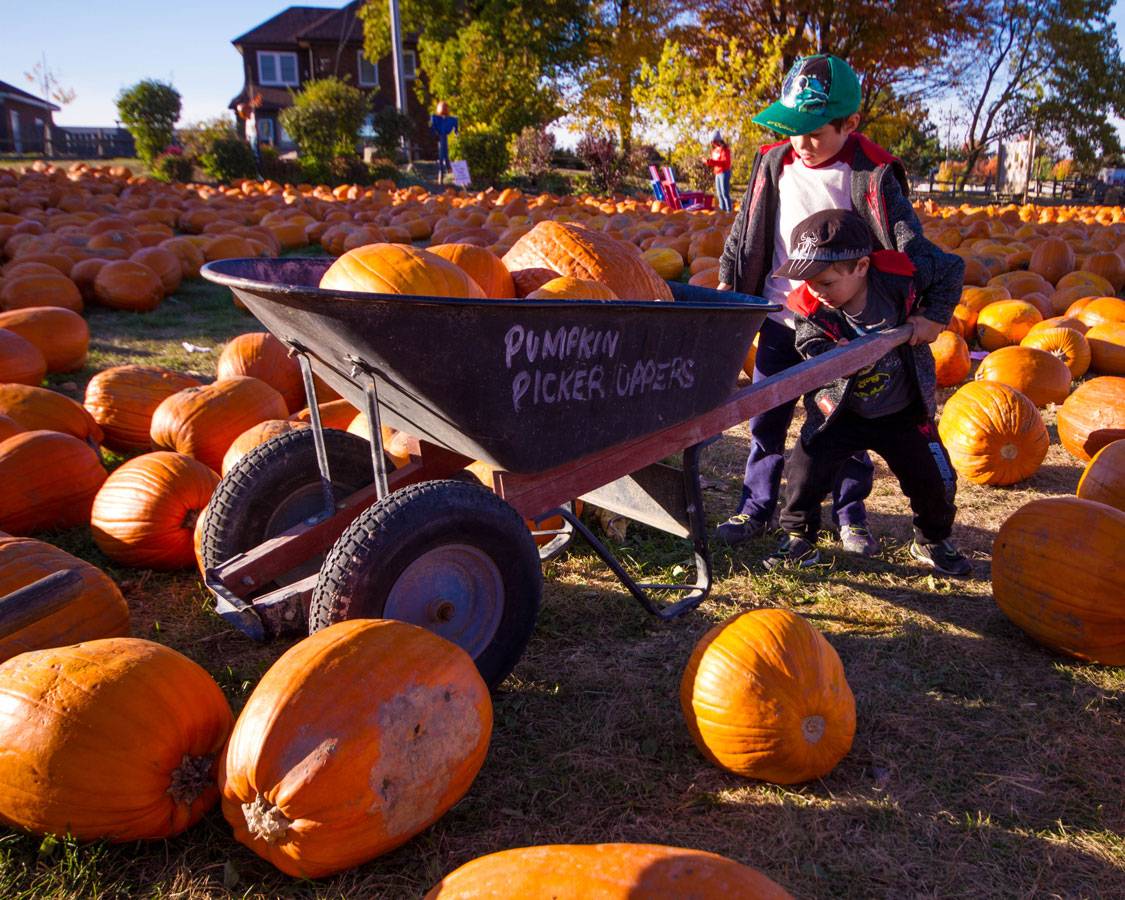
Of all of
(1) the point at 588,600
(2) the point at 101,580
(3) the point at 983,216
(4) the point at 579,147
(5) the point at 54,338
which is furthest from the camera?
(4) the point at 579,147

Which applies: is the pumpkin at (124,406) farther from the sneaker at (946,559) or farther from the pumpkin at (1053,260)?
the pumpkin at (1053,260)

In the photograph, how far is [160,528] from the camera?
119 inches

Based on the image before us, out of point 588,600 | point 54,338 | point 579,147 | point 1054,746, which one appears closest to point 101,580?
point 588,600

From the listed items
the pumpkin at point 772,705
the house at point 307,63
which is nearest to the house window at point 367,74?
the house at point 307,63

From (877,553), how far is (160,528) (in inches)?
116

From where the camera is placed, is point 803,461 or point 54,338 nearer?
point 803,461

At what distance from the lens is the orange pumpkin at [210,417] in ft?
12.0

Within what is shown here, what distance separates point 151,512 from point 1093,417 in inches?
182

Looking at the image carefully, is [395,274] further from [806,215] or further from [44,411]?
[44,411]

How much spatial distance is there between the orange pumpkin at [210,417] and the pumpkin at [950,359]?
4303 mm

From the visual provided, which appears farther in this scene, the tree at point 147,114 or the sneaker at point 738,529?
the tree at point 147,114

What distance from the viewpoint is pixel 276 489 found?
2535 mm

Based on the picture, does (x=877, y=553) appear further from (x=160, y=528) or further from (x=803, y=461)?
(x=160, y=528)

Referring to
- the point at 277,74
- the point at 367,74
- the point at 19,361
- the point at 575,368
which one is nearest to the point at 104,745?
the point at 575,368
